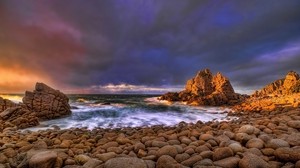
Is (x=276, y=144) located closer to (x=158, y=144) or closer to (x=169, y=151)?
(x=169, y=151)

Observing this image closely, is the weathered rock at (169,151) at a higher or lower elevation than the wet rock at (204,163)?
higher

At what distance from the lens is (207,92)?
145 feet

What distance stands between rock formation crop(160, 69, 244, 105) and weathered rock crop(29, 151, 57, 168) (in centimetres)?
2833

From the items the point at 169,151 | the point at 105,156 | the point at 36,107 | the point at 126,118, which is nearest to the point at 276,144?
the point at 169,151

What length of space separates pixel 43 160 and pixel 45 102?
1375cm

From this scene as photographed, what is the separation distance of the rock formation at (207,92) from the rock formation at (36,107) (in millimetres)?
A: 19673

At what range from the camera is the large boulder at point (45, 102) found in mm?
17469

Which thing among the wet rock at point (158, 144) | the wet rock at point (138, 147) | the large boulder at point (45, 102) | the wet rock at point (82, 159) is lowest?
the wet rock at point (82, 159)

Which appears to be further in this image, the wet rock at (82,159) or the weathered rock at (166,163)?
the wet rock at (82,159)

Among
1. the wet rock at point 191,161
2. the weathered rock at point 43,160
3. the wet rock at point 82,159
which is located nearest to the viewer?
the weathered rock at point 43,160

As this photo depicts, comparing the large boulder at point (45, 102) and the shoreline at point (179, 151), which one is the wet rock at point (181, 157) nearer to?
the shoreline at point (179, 151)

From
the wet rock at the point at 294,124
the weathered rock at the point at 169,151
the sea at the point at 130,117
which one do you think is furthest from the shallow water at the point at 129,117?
the weathered rock at the point at 169,151

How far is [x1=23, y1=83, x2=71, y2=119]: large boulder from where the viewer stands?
688 inches

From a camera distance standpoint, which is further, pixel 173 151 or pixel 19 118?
pixel 19 118
